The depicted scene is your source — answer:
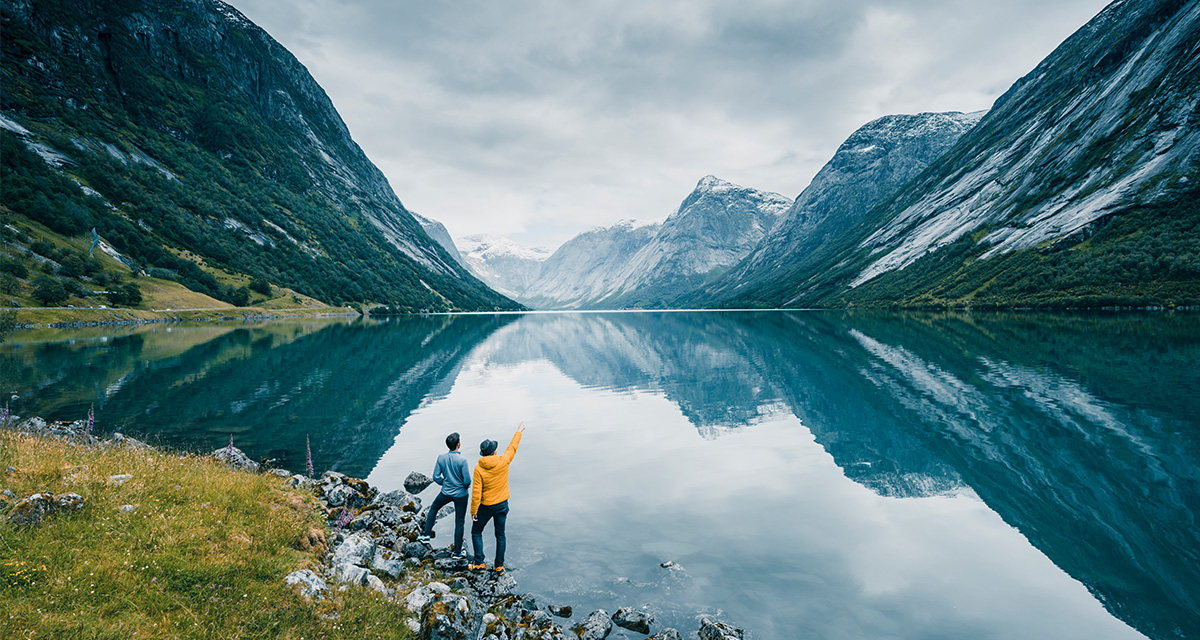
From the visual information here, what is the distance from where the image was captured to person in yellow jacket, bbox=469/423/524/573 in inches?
526

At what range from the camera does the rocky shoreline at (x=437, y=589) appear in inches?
368

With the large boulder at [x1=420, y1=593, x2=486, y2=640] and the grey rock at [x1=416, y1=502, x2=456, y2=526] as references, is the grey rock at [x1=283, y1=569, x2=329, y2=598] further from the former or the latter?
the grey rock at [x1=416, y1=502, x2=456, y2=526]

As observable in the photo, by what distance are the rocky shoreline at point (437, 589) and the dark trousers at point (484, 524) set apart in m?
0.46

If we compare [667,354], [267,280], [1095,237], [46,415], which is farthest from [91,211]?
[1095,237]

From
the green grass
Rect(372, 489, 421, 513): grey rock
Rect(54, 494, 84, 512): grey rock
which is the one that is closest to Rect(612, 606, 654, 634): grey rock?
the green grass

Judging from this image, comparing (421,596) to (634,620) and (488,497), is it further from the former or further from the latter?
(634,620)

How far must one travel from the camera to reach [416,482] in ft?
66.7

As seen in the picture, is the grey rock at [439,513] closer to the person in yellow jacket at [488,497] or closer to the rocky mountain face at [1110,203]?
the person in yellow jacket at [488,497]

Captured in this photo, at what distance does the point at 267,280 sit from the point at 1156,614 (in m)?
197

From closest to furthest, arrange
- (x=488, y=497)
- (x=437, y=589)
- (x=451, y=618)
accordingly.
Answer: (x=451, y=618)
(x=437, y=589)
(x=488, y=497)

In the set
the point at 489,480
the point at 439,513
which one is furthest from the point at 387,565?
the point at 439,513

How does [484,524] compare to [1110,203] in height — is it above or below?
below

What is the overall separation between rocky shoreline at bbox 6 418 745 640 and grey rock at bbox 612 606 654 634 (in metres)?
0.01

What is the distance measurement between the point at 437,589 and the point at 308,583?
103 inches
